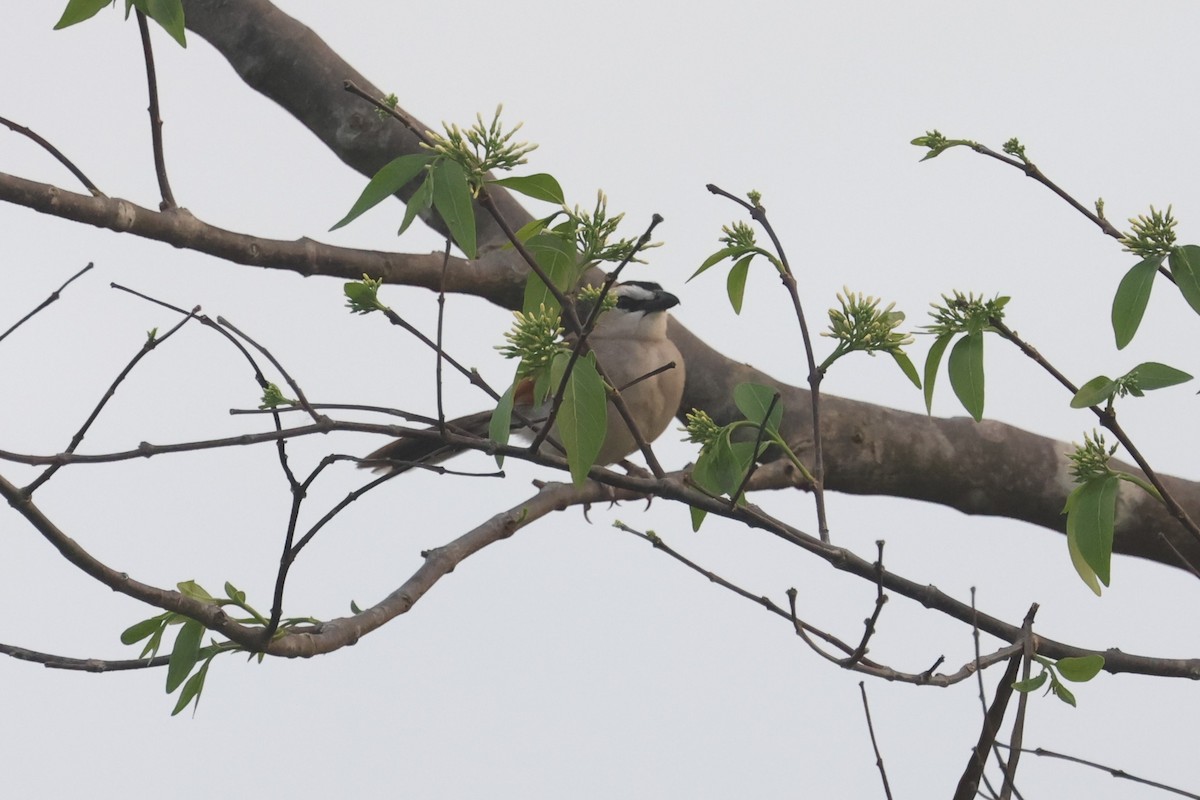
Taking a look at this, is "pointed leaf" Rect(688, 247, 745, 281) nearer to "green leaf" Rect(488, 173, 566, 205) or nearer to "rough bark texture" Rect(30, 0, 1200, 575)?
"green leaf" Rect(488, 173, 566, 205)

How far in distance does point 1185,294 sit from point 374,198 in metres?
1.26

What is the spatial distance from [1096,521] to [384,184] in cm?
126

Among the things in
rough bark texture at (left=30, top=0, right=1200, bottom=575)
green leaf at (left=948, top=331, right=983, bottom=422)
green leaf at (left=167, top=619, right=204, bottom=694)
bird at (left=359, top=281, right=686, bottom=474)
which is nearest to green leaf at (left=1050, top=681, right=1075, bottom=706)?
green leaf at (left=948, top=331, right=983, bottom=422)

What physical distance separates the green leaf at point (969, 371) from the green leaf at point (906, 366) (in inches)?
4.2

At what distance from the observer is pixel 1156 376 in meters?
A: 1.87

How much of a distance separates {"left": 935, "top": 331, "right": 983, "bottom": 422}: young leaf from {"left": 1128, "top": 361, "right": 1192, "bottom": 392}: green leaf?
274mm

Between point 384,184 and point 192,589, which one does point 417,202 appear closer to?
point 384,184

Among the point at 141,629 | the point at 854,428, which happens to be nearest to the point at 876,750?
the point at 141,629

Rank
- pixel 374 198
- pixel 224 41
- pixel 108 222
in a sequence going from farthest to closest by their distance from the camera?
pixel 224 41, pixel 108 222, pixel 374 198

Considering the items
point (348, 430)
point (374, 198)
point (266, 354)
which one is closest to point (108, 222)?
point (266, 354)

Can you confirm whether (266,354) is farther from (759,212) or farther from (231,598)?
(759,212)

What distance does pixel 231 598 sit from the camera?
245 cm

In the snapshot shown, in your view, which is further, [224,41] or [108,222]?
[224,41]

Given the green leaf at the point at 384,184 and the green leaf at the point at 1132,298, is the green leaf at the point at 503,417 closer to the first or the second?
the green leaf at the point at 384,184
